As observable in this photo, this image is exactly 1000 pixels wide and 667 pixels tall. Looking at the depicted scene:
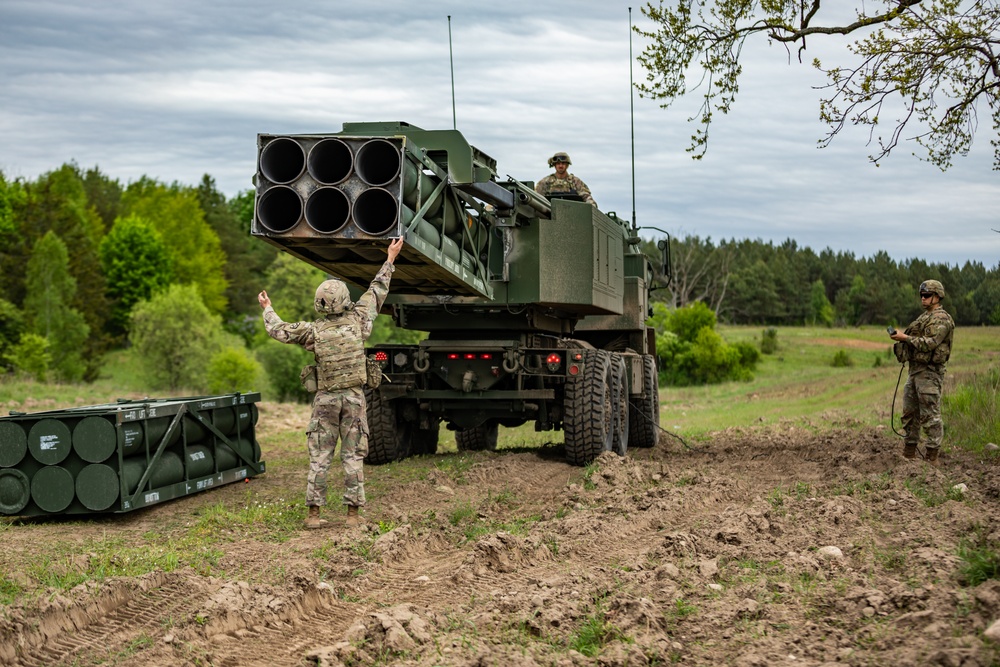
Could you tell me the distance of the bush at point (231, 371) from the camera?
52.2 meters

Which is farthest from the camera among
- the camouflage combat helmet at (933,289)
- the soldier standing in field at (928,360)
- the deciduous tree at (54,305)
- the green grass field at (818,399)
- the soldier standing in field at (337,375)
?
the deciduous tree at (54,305)

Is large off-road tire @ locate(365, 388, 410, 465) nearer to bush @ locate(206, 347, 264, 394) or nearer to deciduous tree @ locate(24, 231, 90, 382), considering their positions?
bush @ locate(206, 347, 264, 394)

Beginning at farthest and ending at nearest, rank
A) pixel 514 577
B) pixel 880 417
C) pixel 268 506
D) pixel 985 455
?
pixel 880 417 < pixel 985 455 < pixel 268 506 < pixel 514 577

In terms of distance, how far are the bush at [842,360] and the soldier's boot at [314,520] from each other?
3762 centimetres

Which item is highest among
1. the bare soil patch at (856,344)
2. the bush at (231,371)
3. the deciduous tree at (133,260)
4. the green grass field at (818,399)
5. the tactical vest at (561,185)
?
the deciduous tree at (133,260)

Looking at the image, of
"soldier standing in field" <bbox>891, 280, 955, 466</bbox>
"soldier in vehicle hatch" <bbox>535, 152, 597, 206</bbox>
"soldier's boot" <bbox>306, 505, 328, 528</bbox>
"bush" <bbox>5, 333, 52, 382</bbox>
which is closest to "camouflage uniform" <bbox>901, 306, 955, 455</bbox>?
"soldier standing in field" <bbox>891, 280, 955, 466</bbox>

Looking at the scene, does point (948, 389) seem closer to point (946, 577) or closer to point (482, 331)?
point (482, 331)

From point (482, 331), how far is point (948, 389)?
776cm

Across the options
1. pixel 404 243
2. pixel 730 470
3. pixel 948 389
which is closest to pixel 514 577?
pixel 404 243

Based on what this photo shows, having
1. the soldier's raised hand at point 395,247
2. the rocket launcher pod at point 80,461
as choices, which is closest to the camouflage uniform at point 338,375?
the soldier's raised hand at point 395,247

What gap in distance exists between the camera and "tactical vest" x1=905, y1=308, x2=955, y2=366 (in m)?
10.9

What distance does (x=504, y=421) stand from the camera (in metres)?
13.5

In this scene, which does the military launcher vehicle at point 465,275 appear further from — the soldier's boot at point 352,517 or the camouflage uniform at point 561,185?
the soldier's boot at point 352,517

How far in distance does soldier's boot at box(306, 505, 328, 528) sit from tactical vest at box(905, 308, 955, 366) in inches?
242
